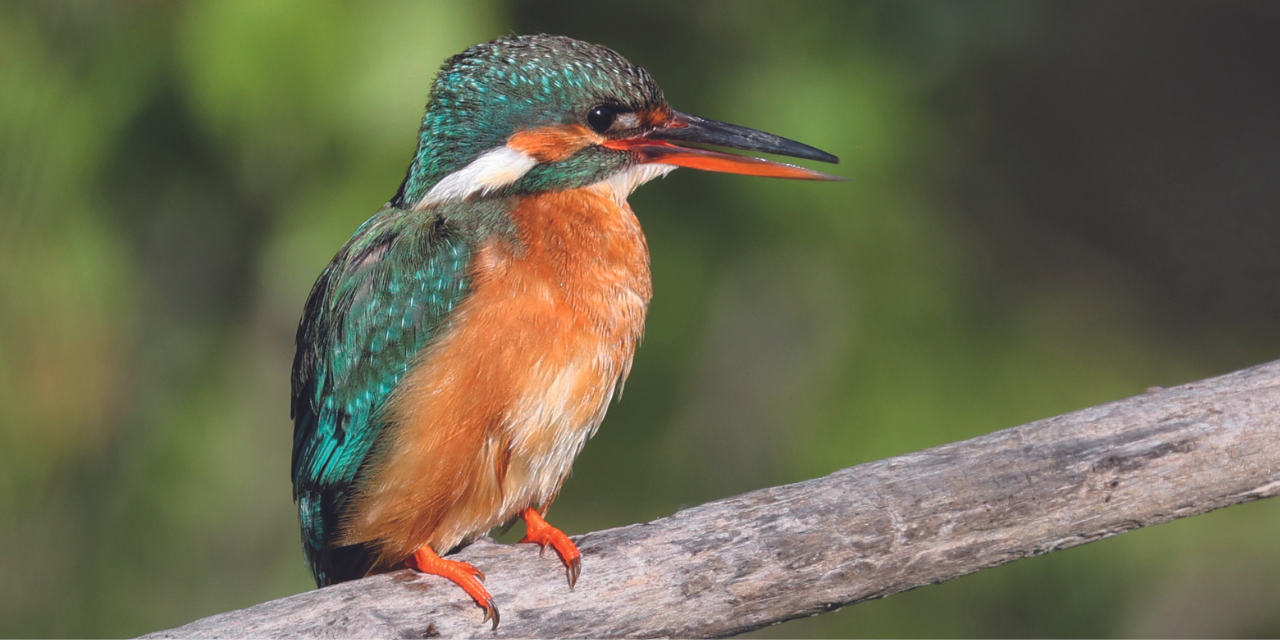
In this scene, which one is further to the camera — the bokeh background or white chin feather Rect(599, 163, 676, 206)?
the bokeh background

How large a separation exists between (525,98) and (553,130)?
0.26 feet

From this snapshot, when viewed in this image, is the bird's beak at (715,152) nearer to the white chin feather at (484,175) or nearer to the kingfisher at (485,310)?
the kingfisher at (485,310)

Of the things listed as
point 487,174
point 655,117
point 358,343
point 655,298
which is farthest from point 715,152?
point 655,298

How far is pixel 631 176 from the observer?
2215mm

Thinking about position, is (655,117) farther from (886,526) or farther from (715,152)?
(886,526)

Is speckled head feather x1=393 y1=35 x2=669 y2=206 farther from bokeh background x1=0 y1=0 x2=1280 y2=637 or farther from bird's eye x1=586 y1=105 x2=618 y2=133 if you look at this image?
bokeh background x1=0 y1=0 x2=1280 y2=637

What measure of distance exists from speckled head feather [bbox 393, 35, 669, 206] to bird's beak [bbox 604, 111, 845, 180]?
0.05 metres

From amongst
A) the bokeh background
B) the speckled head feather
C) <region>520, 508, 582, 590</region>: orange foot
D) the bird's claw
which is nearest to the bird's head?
the speckled head feather

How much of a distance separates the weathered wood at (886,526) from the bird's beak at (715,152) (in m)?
0.62

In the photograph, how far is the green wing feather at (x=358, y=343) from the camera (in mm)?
2041

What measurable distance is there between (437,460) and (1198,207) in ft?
11.9

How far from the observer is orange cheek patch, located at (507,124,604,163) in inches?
84.0

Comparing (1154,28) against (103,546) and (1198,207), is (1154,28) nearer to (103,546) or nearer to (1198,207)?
(1198,207)

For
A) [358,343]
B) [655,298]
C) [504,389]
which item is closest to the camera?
[504,389]
